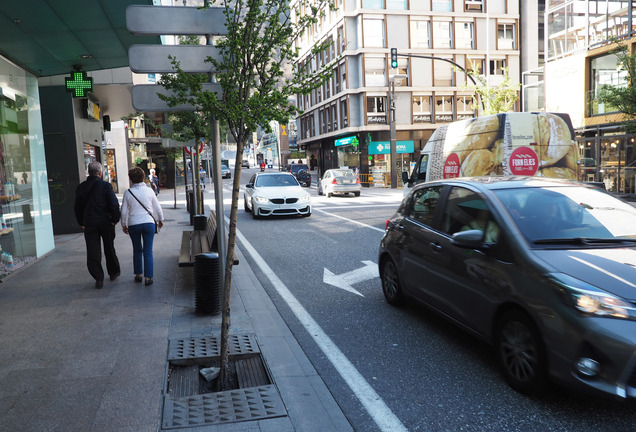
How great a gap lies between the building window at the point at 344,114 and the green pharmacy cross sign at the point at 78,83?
111 ft

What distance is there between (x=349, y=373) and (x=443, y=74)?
1714 inches

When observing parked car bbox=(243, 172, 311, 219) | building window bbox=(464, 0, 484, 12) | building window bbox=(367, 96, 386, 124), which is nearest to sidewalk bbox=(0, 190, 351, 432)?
parked car bbox=(243, 172, 311, 219)

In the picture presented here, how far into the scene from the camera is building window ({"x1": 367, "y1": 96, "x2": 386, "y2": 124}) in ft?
143

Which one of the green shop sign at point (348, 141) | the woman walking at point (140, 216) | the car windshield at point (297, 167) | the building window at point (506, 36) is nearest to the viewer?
the woman walking at point (140, 216)

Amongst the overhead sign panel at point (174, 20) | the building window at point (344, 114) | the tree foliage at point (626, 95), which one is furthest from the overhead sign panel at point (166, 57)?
the building window at point (344, 114)

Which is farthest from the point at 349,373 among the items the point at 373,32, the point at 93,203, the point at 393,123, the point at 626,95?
the point at 373,32

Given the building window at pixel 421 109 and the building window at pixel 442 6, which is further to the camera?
the building window at pixel 442 6

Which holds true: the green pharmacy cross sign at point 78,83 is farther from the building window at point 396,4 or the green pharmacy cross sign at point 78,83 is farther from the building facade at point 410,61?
the building window at point 396,4

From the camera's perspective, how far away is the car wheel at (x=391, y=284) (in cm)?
602

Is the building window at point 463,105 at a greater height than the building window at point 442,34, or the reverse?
the building window at point 442,34

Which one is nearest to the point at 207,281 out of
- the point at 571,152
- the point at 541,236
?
the point at 541,236

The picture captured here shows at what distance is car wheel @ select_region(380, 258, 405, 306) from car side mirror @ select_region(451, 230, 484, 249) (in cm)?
161

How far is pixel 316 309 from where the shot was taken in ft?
20.6

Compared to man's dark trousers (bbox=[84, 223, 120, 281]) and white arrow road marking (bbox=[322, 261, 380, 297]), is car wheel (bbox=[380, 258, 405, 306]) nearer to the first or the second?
white arrow road marking (bbox=[322, 261, 380, 297])
